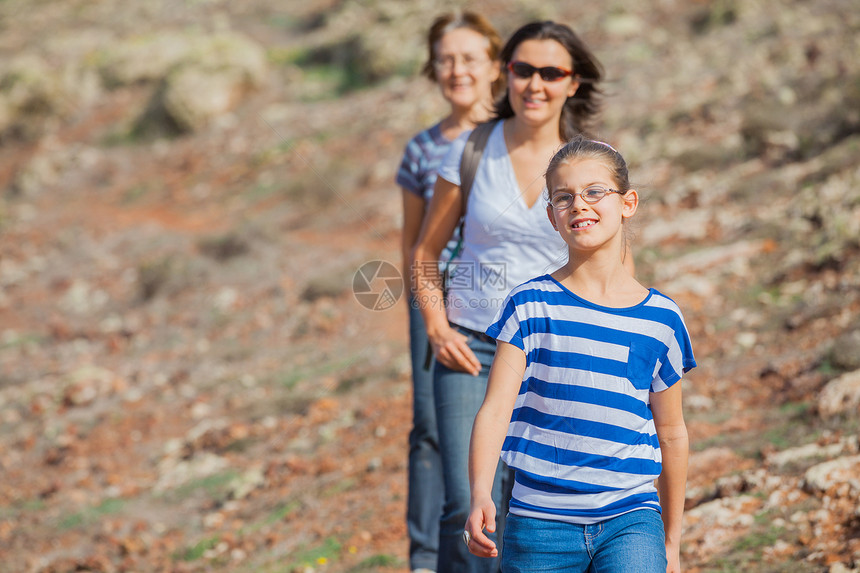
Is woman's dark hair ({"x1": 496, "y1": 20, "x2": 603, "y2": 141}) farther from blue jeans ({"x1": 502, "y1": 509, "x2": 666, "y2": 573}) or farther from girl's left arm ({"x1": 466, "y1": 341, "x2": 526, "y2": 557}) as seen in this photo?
blue jeans ({"x1": 502, "y1": 509, "x2": 666, "y2": 573})

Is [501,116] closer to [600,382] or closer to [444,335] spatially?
[444,335]

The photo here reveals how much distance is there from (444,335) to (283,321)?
6.78 meters

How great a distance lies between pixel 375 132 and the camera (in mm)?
14492

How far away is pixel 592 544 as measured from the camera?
1750 mm

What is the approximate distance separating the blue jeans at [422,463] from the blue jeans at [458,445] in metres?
0.54

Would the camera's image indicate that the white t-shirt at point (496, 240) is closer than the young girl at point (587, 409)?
No

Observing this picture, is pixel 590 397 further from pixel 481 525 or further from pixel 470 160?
pixel 470 160

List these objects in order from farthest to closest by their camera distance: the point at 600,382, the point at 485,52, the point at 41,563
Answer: the point at 41,563 → the point at 485,52 → the point at 600,382

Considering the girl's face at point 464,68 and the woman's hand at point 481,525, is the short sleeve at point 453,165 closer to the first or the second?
the girl's face at point 464,68

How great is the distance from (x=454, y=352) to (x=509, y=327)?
0.71 metres

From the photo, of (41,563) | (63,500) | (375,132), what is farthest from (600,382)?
(375,132)

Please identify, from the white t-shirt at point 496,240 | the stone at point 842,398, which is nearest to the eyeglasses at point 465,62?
the white t-shirt at point 496,240

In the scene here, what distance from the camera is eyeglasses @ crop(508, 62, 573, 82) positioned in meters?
2.58

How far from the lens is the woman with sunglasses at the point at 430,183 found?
3225 millimetres
